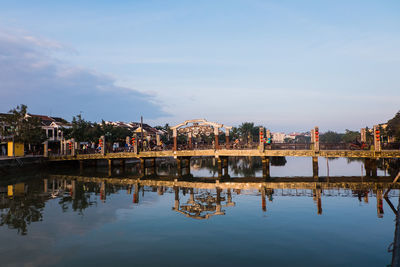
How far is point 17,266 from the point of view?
1085cm

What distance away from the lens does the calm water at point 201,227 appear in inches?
446

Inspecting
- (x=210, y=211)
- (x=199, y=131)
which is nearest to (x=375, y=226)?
(x=210, y=211)

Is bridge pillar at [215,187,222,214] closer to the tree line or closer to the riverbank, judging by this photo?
the tree line

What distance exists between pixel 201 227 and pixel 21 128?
41.5 m

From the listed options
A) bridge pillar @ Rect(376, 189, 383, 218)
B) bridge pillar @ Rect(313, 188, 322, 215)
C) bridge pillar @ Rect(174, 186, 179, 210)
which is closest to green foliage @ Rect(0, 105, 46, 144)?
bridge pillar @ Rect(174, 186, 179, 210)

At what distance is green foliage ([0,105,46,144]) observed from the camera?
150 feet

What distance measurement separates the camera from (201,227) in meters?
15.3

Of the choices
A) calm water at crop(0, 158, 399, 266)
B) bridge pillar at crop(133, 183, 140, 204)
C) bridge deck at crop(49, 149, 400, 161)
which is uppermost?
bridge deck at crop(49, 149, 400, 161)

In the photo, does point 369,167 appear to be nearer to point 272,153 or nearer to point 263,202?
point 272,153

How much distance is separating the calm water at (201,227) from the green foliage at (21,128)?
21.7 meters

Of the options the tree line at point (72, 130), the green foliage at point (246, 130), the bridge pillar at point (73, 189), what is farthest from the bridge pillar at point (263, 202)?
the green foliage at point (246, 130)

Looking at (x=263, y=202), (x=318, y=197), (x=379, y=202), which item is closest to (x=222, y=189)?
(x=263, y=202)

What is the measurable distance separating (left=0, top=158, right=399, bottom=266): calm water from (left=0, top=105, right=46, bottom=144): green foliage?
21736 mm

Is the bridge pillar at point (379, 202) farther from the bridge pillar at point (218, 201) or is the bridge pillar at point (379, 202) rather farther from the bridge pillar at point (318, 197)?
the bridge pillar at point (218, 201)
